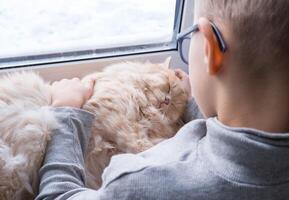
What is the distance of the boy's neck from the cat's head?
1.18 ft

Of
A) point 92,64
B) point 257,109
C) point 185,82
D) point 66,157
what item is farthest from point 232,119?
point 92,64

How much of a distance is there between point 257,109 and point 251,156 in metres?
0.06

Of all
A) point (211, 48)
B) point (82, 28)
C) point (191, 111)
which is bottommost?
point (191, 111)

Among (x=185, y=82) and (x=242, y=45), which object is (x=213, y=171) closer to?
(x=242, y=45)

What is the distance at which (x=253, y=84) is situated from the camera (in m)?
0.57

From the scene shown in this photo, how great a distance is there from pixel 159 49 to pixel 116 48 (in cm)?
12

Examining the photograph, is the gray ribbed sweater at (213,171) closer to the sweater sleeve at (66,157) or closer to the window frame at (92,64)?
the sweater sleeve at (66,157)

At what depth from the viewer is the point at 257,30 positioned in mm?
532

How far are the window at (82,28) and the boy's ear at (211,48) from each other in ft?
1.86

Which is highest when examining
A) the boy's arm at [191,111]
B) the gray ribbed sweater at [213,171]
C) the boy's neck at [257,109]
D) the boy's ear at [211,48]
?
the boy's ear at [211,48]

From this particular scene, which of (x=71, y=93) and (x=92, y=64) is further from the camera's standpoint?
(x=92, y=64)

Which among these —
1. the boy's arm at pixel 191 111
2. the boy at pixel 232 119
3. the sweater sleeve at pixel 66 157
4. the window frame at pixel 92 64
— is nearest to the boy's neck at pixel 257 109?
the boy at pixel 232 119

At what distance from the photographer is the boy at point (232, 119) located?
539 mm

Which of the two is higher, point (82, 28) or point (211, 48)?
point (211, 48)
